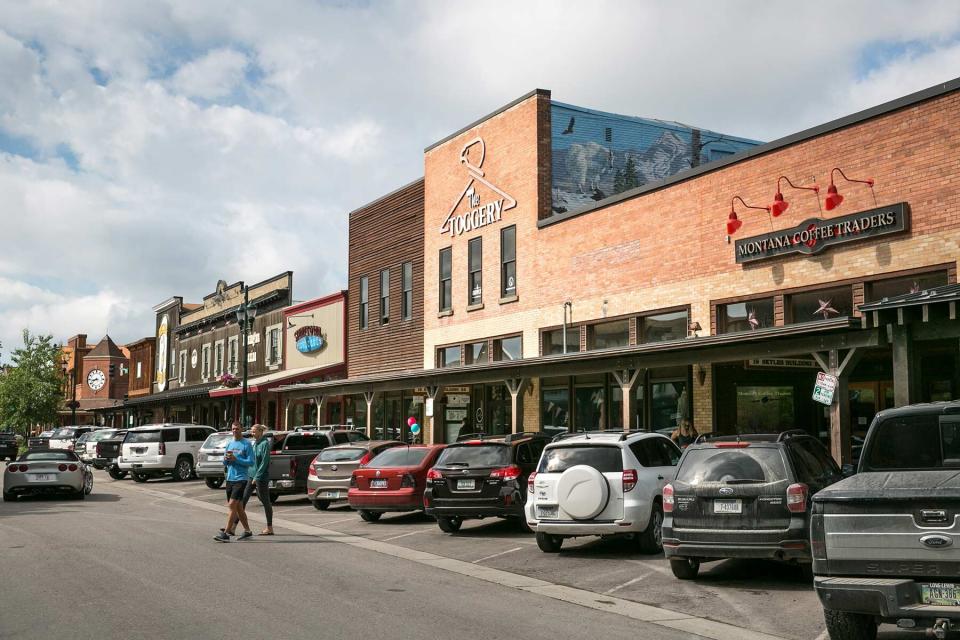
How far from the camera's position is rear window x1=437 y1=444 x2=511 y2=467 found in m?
15.9

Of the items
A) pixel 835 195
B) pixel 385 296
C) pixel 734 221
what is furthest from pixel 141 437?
pixel 835 195

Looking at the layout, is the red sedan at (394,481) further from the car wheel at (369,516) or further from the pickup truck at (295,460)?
the pickup truck at (295,460)

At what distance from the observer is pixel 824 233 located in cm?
1912

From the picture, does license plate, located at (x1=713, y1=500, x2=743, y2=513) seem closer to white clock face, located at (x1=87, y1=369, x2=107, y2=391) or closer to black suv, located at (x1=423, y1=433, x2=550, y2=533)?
black suv, located at (x1=423, y1=433, x2=550, y2=533)

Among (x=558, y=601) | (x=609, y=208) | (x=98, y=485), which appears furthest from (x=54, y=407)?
(x=558, y=601)

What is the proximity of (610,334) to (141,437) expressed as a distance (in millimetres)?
16507

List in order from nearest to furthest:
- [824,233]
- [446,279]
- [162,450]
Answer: [824,233] → [162,450] → [446,279]

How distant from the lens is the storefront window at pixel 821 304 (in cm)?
1897

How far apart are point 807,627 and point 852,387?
14.1 meters

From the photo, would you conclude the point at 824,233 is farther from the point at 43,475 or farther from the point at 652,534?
the point at 43,475

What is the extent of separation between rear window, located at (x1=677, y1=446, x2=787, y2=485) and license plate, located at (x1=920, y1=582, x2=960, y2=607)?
3.60 m

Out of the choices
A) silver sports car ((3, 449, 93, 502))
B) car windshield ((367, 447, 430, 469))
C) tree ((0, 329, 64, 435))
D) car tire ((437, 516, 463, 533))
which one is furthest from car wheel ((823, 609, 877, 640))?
tree ((0, 329, 64, 435))

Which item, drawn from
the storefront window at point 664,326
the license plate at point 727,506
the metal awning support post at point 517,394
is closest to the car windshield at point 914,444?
the license plate at point 727,506

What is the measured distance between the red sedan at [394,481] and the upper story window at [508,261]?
1141cm
